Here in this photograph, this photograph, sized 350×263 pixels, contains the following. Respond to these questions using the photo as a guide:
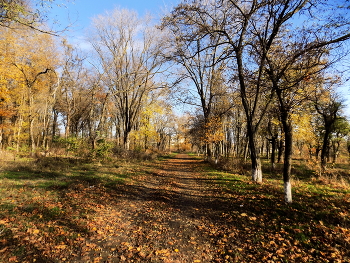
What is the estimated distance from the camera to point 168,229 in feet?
17.4

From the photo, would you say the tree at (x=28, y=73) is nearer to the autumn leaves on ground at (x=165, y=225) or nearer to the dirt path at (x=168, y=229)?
the autumn leaves on ground at (x=165, y=225)

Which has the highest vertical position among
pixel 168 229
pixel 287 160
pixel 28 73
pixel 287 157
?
pixel 28 73

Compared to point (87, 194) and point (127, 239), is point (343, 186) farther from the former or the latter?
point (87, 194)

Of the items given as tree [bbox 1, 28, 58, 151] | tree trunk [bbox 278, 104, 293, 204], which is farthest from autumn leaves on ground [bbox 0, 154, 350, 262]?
tree [bbox 1, 28, 58, 151]

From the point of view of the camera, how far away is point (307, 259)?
387 cm

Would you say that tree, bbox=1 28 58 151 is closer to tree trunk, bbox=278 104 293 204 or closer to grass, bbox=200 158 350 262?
tree trunk, bbox=278 104 293 204

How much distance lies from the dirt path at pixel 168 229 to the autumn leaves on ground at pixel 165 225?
0.02 meters

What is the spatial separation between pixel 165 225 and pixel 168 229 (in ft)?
0.85

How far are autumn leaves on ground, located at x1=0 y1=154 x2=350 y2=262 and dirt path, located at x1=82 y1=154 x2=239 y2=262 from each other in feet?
0.07

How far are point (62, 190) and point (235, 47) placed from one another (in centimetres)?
1105

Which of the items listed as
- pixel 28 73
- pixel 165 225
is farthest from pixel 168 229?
pixel 28 73

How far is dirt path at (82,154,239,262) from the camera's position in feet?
13.4

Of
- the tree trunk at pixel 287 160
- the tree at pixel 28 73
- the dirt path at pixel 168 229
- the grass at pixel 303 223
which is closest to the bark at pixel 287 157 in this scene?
the tree trunk at pixel 287 160

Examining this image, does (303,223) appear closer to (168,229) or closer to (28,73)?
(168,229)
